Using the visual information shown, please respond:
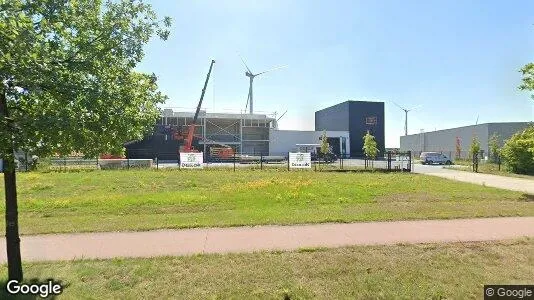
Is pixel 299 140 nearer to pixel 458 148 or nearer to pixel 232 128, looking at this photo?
pixel 232 128

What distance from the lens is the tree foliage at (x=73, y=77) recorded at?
4.00 m

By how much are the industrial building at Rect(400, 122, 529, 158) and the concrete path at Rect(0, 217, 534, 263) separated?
1731 inches

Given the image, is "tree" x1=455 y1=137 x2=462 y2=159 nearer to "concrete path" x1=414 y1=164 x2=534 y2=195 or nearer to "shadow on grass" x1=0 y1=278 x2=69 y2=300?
"concrete path" x1=414 y1=164 x2=534 y2=195

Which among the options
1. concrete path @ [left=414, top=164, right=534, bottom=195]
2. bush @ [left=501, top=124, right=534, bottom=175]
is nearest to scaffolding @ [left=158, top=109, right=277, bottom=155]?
bush @ [left=501, top=124, right=534, bottom=175]

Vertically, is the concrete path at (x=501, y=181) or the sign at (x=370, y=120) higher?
the sign at (x=370, y=120)

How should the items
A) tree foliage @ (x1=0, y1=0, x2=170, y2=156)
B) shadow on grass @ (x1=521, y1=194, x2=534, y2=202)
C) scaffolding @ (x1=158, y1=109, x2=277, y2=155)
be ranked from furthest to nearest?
1. scaffolding @ (x1=158, y1=109, x2=277, y2=155)
2. shadow on grass @ (x1=521, y1=194, x2=534, y2=202)
3. tree foliage @ (x1=0, y1=0, x2=170, y2=156)

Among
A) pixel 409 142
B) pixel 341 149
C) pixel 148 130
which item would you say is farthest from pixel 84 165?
pixel 409 142

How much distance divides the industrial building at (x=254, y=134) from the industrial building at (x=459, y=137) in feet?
36.0

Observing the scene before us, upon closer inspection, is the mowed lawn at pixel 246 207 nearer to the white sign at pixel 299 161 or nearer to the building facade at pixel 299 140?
the white sign at pixel 299 161

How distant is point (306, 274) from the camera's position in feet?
17.6

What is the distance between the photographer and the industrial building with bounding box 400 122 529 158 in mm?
55844

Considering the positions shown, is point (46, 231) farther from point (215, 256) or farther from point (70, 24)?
point (70, 24)

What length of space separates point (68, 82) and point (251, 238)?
4416 millimetres

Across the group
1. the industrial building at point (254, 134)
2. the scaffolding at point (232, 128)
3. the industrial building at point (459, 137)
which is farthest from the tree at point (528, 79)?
the scaffolding at point (232, 128)
